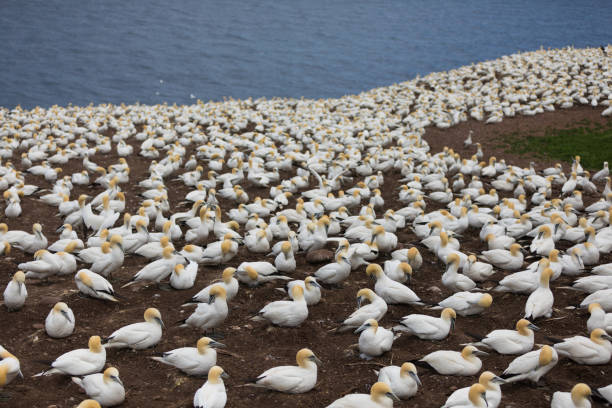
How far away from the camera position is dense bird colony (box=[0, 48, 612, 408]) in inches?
240

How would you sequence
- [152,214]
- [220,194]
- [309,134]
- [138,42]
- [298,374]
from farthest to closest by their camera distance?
[138,42] → [309,134] → [220,194] → [152,214] → [298,374]

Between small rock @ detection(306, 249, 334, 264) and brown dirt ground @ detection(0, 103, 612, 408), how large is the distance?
14 centimetres

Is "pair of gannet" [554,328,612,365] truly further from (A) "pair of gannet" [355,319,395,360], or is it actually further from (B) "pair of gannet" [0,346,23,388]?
(B) "pair of gannet" [0,346,23,388]

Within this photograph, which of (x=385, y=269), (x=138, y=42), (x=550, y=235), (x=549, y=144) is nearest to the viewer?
(x=385, y=269)

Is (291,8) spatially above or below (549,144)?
above

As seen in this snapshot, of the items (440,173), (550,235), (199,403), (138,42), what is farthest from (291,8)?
(199,403)

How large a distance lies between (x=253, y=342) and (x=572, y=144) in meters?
15.0

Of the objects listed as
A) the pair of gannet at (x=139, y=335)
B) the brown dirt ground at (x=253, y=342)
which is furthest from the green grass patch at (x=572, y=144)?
the pair of gannet at (x=139, y=335)

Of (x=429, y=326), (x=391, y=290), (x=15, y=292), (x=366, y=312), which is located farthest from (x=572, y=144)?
A: (x=15, y=292)

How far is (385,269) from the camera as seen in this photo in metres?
8.91

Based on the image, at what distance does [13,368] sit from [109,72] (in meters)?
40.5

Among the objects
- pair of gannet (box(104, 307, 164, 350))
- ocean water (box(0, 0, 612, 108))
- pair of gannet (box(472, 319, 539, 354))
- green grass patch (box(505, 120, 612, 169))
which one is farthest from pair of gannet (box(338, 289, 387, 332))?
ocean water (box(0, 0, 612, 108))

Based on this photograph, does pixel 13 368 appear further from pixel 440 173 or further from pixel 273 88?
pixel 273 88

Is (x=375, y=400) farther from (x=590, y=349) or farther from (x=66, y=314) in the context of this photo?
(x=66, y=314)
